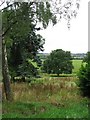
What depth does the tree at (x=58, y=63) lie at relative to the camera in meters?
69.8

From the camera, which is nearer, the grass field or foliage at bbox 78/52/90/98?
the grass field

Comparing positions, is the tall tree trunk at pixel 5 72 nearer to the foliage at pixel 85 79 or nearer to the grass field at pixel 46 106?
the grass field at pixel 46 106

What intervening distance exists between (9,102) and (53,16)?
429 centimetres

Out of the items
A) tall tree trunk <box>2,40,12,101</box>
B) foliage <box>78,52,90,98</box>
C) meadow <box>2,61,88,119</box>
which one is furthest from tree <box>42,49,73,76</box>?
tall tree trunk <box>2,40,12,101</box>

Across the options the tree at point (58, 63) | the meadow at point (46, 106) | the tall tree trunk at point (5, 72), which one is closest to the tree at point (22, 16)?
the tall tree trunk at point (5, 72)

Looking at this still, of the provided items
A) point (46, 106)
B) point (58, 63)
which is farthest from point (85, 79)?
point (58, 63)

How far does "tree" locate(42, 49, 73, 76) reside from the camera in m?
69.8

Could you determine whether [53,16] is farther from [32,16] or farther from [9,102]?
[9,102]

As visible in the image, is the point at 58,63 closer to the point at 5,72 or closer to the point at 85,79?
the point at 85,79

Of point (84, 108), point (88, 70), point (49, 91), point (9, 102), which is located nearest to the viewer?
point (84, 108)

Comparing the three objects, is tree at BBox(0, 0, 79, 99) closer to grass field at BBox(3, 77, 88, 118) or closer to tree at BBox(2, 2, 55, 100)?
tree at BBox(2, 2, 55, 100)

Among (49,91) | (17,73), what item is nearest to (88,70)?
A: (49,91)

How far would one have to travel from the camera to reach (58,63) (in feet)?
237

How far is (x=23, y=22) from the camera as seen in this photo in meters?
16.5
